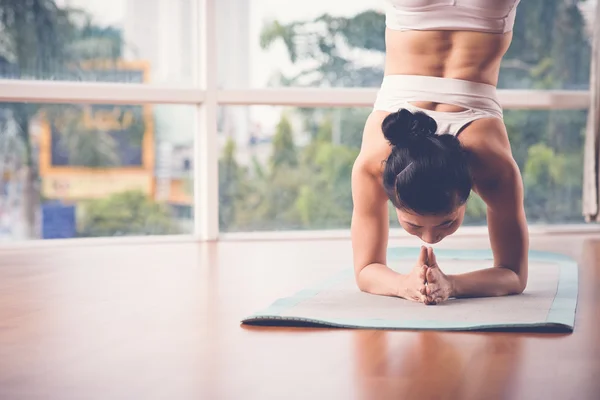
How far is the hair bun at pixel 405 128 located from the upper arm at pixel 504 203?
8.7 inches

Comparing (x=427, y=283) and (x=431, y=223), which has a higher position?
(x=431, y=223)

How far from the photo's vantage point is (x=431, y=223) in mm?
2162

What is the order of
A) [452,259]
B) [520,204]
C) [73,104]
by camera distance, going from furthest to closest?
[73,104] → [452,259] → [520,204]

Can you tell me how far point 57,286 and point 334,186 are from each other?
205 cm

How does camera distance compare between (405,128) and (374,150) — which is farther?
(374,150)

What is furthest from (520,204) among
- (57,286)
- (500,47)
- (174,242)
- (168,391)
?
(174,242)

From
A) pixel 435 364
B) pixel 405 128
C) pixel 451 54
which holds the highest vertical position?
pixel 451 54

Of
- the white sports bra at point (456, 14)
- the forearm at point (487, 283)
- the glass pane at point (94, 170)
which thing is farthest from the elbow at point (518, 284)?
the glass pane at point (94, 170)

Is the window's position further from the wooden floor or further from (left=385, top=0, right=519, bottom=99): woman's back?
(left=385, top=0, right=519, bottom=99): woman's back

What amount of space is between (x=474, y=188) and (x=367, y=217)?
0.98ft

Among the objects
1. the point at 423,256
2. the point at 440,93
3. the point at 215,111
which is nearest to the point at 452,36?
the point at 440,93

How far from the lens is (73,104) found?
4.20 meters

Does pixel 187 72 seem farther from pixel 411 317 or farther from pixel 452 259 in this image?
pixel 411 317

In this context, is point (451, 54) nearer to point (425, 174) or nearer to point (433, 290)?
point (425, 174)
